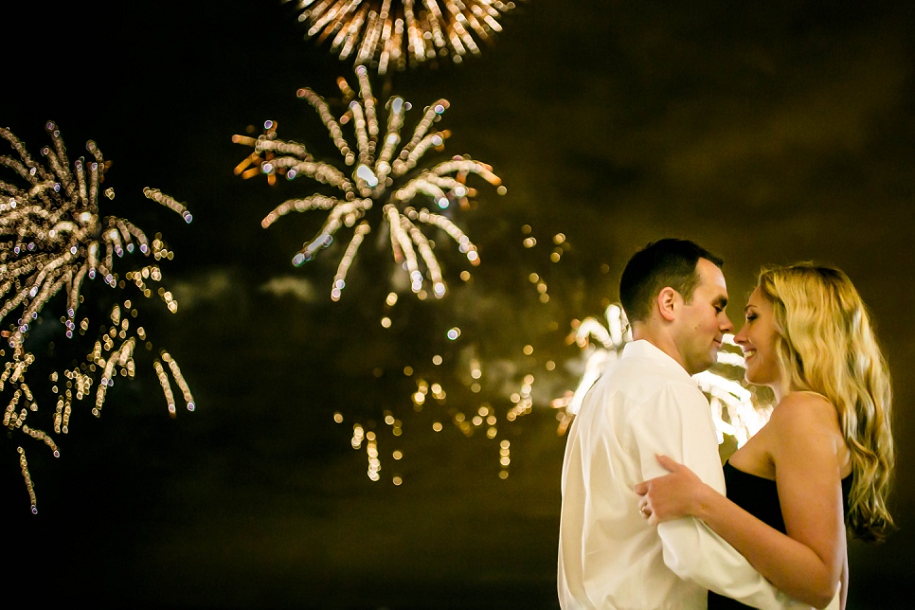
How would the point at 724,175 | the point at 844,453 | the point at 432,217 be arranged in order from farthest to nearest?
the point at 724,175 < the point at 432,217 < the point at 844,453

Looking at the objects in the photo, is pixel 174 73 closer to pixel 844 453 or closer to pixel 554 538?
pixel 554 538

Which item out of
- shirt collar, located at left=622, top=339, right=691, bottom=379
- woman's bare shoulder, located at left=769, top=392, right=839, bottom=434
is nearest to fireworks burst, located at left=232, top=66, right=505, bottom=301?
shirt collar, located at left=622, top=339, right=691, bottom=379

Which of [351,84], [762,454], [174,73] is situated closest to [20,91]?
[174,73]

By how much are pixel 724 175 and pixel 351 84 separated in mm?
5643

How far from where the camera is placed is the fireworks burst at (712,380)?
751 centimetres

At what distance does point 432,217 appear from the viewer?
8367 millimetres

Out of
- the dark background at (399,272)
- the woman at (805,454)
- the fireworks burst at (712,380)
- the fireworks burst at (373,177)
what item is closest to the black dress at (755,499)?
the woman at (805,454)

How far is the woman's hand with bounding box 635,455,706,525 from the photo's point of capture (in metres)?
1.54

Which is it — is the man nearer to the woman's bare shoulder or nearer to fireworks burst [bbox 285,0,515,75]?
the woman's bare shoulder

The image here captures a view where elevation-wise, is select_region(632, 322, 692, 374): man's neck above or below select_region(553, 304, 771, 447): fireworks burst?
below

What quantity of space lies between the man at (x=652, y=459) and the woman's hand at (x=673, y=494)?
0.04 metres

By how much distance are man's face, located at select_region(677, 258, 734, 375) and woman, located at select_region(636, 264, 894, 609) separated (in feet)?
0.59

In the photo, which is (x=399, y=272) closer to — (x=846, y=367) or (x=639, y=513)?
(x=846, y=367)

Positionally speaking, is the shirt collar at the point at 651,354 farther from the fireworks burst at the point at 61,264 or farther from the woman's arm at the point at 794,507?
the fireworks burst at the point at 61,264
